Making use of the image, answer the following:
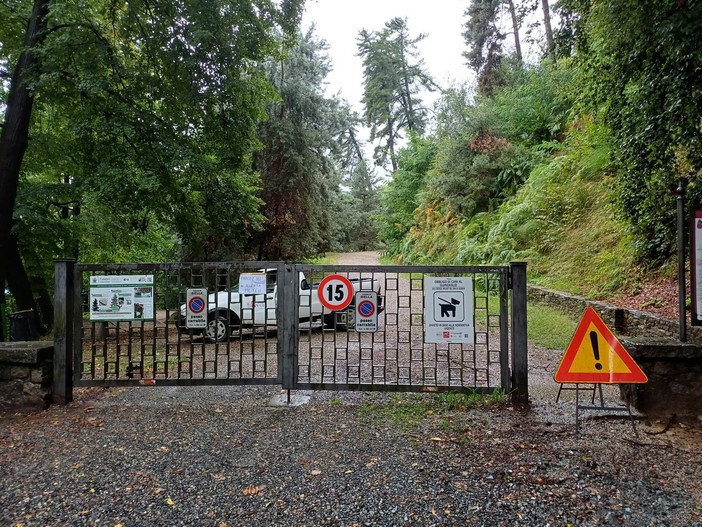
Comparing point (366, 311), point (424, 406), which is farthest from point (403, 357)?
point (366, 311)

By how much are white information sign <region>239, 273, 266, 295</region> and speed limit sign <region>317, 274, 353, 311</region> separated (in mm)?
833

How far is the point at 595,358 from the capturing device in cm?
387

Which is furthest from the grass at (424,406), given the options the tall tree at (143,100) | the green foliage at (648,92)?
the tall tree at (143,100)

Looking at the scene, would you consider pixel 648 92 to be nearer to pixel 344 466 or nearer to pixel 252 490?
pixel 344 466

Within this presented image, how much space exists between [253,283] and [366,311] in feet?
4.67

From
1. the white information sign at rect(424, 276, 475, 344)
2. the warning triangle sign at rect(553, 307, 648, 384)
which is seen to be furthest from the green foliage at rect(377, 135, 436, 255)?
the warning triangle sign at rect(553, 307, 648, 384)

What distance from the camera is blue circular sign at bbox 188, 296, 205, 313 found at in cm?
475

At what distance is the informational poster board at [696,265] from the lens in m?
3.89

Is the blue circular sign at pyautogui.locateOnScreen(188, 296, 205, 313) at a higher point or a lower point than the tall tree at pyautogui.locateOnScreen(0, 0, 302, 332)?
lower

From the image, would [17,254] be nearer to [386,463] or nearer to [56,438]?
[56,438]

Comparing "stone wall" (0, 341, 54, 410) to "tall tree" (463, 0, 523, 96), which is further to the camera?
"tall tree" (463, 0, 523, 96)

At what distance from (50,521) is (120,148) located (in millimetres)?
7261

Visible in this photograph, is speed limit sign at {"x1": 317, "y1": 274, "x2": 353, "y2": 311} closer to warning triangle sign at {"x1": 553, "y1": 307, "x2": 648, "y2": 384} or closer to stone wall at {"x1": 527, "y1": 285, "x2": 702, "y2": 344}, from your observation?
warning triangle sign at {"x1": 553, "y1": 307, "x2": 648, "y2": 384}

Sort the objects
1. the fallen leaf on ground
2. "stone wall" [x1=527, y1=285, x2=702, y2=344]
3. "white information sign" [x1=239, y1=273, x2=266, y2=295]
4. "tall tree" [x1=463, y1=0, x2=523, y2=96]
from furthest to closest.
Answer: "tall tree" [x1=463, y1=0, x2=523, y2=96]
"stone wall" [x1=527, y1=285, x2=702, y2=344]
"white information sign" [x1=239, y1=273, x2=266, y2=295]
the fallen leaf on ground
